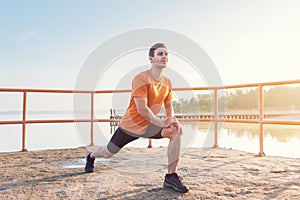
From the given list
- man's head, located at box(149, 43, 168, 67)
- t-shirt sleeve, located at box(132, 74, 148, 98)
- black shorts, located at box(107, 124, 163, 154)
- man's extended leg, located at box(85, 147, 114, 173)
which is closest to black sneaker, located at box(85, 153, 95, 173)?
man's extended leg, located at box(85, 147, 114, 173)

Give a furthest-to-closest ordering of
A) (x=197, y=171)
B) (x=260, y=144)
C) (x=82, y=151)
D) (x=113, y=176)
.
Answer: (x=82, y=151) → (x=260, y=144) → (x=197, y=171) → (x=113, y=176)

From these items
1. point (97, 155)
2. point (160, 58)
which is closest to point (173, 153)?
point (160, 58)

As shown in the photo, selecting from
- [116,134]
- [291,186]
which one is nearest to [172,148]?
[116,134]

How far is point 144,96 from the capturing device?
7.82ft

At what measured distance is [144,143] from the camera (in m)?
5.51

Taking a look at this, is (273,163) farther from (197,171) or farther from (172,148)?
(172,148)

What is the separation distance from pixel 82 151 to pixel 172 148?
110 inches

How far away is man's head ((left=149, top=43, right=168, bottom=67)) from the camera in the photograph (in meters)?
2.44

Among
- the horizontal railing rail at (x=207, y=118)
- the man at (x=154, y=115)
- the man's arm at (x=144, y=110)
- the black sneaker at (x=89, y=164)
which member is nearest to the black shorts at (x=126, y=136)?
the man at (x=154, y=115)

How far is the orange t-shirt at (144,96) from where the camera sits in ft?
7.87

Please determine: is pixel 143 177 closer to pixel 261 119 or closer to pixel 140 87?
pixel 140 87

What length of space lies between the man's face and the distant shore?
105cm

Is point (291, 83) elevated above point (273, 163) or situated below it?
above

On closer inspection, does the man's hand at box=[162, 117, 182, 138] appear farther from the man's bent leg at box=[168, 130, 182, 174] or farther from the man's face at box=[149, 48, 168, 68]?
the man's face at box=[149, 48, 168, 68]
